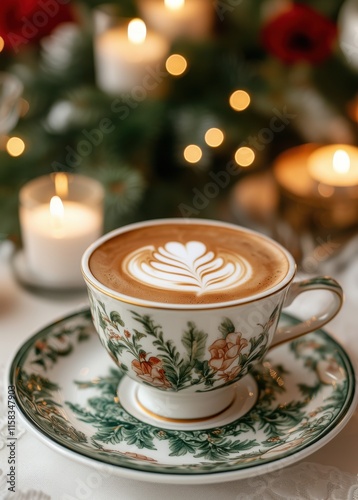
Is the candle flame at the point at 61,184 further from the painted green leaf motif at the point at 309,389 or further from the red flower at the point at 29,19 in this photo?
the painted green leaf motif at the point at 309,389

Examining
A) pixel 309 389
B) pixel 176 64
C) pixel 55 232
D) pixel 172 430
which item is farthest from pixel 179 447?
pixel 176 64

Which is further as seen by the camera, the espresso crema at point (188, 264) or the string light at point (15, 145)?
the string light at point (15, 145)

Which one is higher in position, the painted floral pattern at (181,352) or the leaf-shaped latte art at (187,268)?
the leaf-shaped latte art at (187,268)

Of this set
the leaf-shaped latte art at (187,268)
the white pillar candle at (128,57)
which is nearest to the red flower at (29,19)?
the white pillar candle at (128,57)

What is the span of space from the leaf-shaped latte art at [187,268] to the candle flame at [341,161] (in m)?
0.43

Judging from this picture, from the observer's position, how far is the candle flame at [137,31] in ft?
3.56

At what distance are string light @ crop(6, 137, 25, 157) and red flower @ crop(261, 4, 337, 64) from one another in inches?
16.0

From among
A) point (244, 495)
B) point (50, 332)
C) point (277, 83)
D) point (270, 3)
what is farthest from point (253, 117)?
point (244, 495)

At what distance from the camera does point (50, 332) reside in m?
0.74

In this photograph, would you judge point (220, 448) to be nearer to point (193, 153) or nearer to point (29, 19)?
point (193, 153)

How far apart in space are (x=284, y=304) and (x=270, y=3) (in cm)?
71

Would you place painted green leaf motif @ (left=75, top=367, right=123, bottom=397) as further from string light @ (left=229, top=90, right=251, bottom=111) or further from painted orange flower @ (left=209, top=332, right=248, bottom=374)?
string light @ (left=229, top=90, right=251, bottom=111)

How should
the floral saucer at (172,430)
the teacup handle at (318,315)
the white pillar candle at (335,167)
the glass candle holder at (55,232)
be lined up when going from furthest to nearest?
the white pillar candle at (335,167) → the glass candle holder at (55,232) → the teacup handle at (318,315) → the floral saucer at (172,430)

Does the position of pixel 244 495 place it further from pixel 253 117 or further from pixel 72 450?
pixel 253 117
